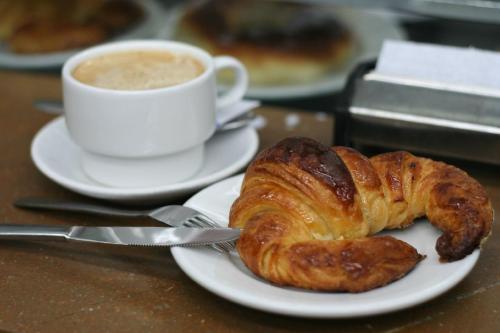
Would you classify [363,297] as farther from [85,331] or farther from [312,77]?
[312,77]

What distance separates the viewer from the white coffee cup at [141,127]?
792 millimetres

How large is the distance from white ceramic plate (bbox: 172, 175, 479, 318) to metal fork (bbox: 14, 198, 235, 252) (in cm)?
3

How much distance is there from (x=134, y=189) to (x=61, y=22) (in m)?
0.91

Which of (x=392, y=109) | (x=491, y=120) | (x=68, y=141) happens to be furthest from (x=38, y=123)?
(x=491, y=120)

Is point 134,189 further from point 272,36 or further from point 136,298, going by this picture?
point 272,36

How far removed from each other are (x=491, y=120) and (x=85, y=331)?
51cm

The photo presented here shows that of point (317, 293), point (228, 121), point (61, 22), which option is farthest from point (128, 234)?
point (61, 22)

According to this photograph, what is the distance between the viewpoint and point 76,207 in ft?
2.59

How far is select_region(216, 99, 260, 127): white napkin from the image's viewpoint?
95 centimetres

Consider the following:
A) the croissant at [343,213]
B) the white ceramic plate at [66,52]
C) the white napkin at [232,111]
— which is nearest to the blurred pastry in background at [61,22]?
the white ceramic plate at [66,52]

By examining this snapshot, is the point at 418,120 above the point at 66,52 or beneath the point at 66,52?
above

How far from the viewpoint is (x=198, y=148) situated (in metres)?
0.87

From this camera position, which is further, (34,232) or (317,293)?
(34,232)

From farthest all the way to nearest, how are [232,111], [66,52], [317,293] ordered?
1. [66,52]
2. [232,111]
3. [317,293]
